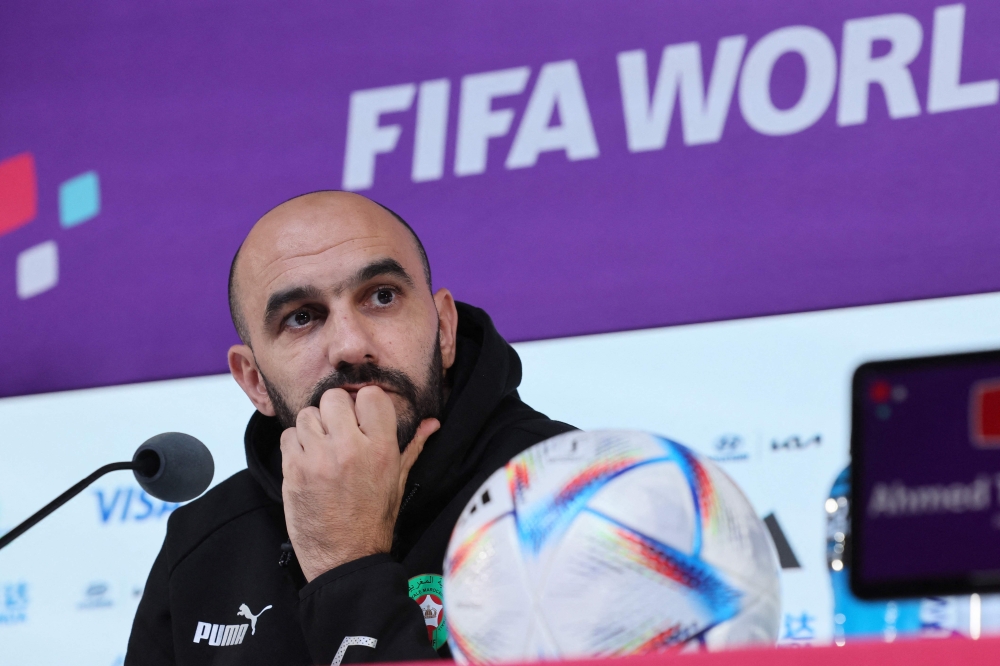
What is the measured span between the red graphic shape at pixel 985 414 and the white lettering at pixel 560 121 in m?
1.94

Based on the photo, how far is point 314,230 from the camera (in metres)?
1.57

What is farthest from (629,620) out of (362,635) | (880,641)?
(362,635)

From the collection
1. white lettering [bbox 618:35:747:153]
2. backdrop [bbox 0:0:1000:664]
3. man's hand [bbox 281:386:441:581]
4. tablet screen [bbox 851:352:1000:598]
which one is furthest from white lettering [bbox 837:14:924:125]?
tablet screen [bbox 851:352:1000:598]

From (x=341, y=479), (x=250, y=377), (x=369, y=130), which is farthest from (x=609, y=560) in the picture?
(x=369, y=130)

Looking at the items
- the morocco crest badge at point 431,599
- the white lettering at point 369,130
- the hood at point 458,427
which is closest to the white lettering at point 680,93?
the white lettering at point 369,130

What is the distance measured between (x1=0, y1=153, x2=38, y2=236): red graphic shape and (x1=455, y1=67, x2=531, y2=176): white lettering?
1.09m

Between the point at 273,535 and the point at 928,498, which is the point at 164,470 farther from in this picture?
the point at 928,498

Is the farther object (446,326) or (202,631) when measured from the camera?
(446,326)

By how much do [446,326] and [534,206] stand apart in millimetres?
962

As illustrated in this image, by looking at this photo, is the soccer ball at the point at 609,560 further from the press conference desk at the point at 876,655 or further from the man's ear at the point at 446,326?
the man's ear at the point at 446,326

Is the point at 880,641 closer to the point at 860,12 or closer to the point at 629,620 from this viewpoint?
the point at 629,620

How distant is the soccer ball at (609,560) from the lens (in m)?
0.71

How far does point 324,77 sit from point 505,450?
1573mm

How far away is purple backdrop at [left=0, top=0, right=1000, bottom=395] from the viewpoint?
7.51 ft
